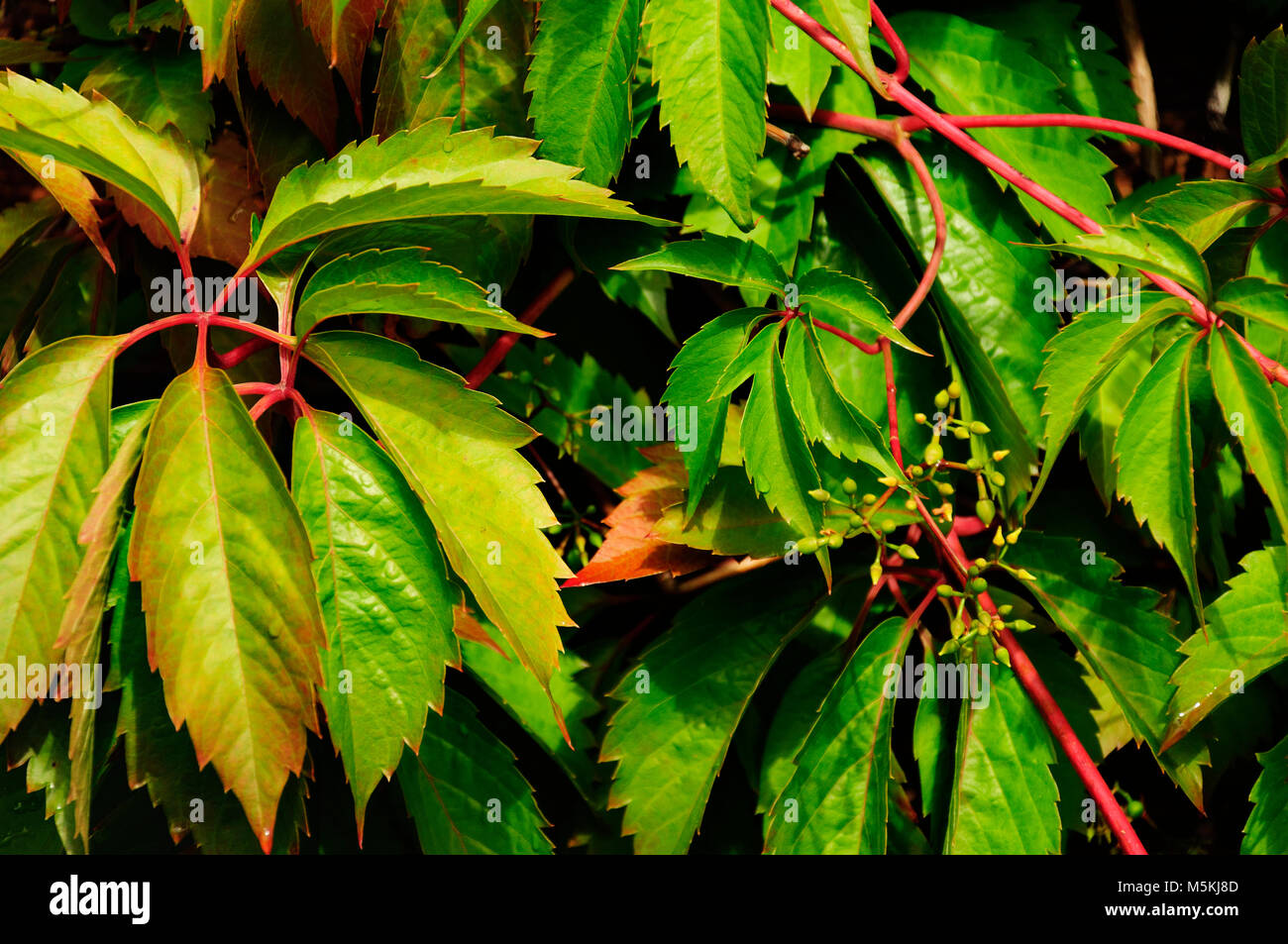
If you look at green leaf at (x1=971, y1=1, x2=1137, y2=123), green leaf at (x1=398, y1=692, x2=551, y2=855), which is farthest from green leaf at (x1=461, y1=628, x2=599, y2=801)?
green leaf at (x1=971, y1=1, x2=1137, y2=123)

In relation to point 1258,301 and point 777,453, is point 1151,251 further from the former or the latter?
point 777,453

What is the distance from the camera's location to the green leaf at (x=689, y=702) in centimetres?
95

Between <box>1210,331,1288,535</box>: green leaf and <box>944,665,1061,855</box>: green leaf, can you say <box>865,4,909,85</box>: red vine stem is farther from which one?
<box>944,665,1061,855</box>: green leaf

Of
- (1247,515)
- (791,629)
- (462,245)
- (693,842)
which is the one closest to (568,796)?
(693,842)

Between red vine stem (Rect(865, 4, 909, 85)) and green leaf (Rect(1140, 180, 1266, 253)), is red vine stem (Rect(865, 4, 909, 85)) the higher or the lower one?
the higher one

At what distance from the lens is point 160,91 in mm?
952

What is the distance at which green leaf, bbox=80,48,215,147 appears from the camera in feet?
3.09

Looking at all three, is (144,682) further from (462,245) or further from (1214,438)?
(1214,438)

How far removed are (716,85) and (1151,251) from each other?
423 millimetres

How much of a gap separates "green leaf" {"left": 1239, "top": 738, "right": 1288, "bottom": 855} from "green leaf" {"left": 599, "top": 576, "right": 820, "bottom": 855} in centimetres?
49

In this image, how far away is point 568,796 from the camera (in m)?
1.08

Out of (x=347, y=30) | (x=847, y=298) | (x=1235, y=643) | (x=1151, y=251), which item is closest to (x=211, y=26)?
(x=347, y=30)

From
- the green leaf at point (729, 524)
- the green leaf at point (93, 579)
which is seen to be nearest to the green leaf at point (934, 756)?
the green leaf at point (729, 524)

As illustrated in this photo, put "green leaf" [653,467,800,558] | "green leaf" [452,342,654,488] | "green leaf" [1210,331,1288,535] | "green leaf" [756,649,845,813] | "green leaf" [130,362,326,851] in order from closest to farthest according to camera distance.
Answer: "green leaf" [130,362,326,851], "green leaf" [1210,331,1288,535], "green leaf" [653,467,800,558], "green leaf" [756,649,845,813], "green leaf" [452,342,654,488]
